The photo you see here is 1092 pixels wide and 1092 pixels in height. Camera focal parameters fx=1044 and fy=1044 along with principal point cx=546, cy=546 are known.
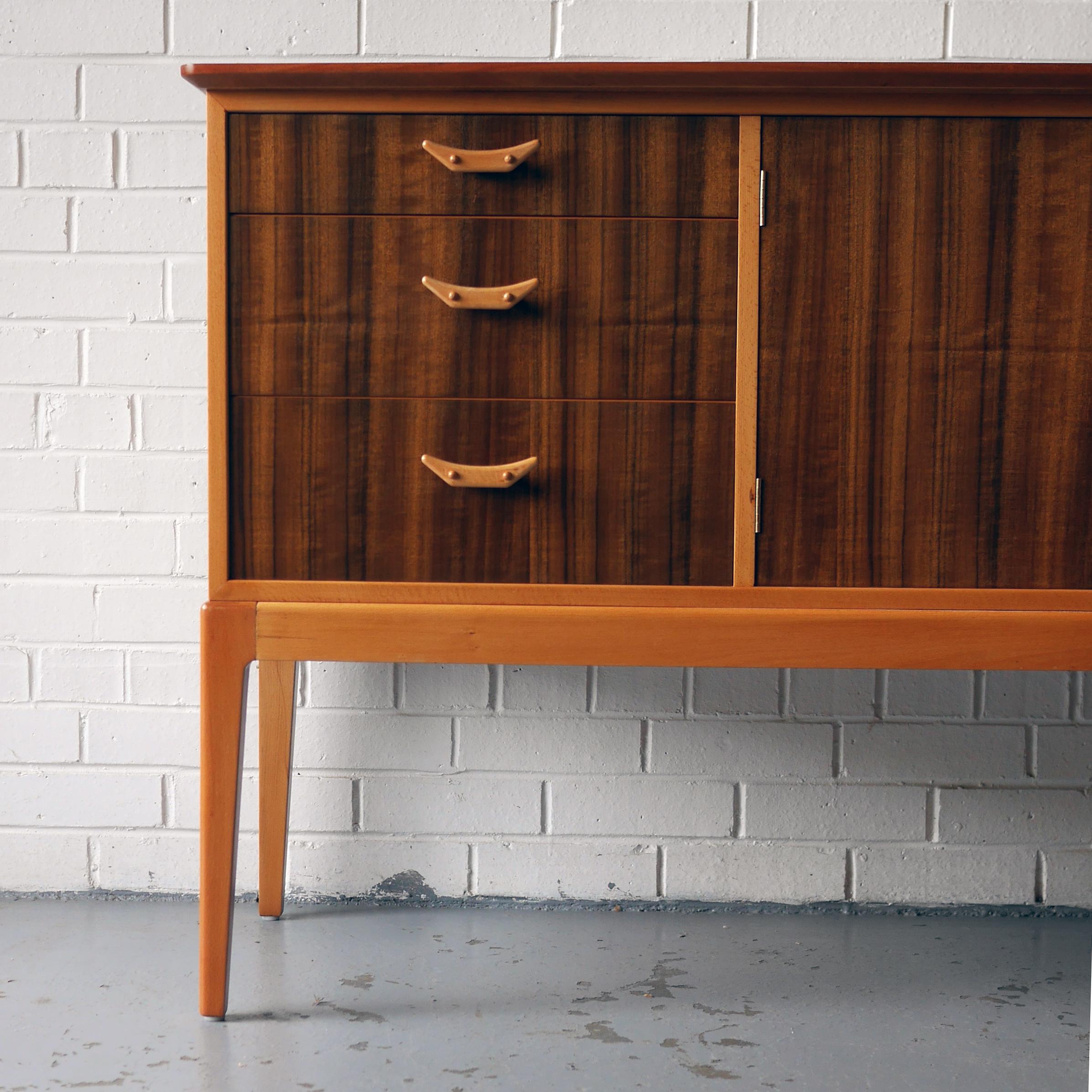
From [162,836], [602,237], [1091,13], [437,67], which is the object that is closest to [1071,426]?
[602,237]

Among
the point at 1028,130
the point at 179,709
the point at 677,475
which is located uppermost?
the point at 1028,130

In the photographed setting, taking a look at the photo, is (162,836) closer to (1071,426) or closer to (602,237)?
(602,237)

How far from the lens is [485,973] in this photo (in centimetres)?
139

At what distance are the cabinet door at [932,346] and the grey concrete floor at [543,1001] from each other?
1.82 feet

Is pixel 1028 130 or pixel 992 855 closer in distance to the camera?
pixel 1028 130

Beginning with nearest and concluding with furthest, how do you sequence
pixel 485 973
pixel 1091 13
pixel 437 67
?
pixel 437 67, pixel 485 973, pixel 1091 13

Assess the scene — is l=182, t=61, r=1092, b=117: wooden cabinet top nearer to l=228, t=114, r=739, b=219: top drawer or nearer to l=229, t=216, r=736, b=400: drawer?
l=228, t=114, r=739, b=219: top drawer

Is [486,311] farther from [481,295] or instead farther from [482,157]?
[482,157]

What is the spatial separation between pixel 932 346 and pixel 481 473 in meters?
0.50

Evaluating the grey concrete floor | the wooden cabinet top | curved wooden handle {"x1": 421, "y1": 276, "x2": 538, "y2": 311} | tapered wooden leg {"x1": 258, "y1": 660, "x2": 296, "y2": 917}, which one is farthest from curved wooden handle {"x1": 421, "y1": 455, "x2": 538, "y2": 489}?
the grey concrete floor

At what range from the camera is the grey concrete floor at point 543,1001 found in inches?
44.8

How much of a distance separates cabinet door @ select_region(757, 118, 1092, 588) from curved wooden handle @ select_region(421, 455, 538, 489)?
260 millimetres

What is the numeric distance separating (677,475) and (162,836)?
1.07m

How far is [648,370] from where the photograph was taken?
1127mm
